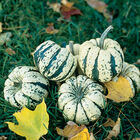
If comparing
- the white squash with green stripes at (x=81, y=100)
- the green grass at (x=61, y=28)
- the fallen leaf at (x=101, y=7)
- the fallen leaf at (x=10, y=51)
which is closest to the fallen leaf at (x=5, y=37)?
the green grass at (x=61, y=28)

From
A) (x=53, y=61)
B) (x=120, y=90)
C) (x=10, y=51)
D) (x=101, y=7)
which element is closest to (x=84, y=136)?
(x=120, y=90)

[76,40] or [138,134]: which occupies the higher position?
[76,40]

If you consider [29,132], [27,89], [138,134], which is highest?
[27,89]

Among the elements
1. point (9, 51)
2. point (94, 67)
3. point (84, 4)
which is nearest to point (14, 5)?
point (9, 51)

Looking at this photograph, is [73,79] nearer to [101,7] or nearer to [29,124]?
[29,124]

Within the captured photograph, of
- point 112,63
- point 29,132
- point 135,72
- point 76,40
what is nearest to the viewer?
point 29,132

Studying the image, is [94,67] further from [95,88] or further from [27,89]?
[27,89]

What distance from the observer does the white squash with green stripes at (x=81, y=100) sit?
2193 mm

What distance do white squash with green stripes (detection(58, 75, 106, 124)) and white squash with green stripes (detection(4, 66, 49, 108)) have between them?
246mm

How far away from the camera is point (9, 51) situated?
3.18 meters

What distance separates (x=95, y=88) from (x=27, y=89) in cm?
75

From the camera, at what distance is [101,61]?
2.26 meters

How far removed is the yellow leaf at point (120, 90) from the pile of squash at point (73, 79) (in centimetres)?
9

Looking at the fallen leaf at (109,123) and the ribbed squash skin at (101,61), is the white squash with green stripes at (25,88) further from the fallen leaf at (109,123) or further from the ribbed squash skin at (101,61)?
the fallen leaf at (109,123)
